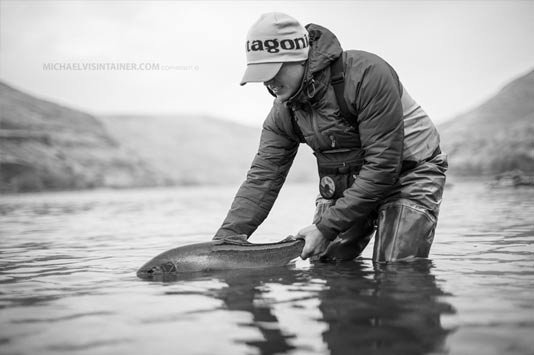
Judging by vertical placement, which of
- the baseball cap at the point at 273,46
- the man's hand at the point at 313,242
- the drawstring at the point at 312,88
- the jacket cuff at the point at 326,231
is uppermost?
the baseball cap at the point at 273,46

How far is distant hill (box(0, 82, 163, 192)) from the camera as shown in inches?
1855

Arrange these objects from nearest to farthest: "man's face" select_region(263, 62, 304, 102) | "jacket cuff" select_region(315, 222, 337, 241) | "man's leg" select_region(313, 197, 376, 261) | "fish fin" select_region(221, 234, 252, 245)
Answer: "man's face" select_region(263, 62, 304, 102), "jacket cuff" select_region(315, 222, 337, 241), "fish fin" select_region(221, 234, 252, 245), "man's leg" select_region(313, 197, 376, 261)

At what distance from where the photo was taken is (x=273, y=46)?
460 cm

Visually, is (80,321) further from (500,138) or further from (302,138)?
(500,138)

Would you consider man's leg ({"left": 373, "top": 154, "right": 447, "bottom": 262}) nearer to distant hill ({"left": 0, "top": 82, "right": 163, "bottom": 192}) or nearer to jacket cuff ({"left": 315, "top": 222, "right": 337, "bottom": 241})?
jacket cuff ({"left": 315, "top": 222, "right": 337, "bottom": 241})

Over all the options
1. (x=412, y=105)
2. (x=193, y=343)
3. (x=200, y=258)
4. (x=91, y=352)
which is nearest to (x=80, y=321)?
(x=91, y=352)

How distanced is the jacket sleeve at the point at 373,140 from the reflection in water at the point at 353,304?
529 millimetres

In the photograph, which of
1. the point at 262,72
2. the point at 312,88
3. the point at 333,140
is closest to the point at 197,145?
the point at 333,140

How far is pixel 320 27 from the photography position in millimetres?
4926

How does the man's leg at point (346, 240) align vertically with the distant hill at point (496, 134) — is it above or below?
below

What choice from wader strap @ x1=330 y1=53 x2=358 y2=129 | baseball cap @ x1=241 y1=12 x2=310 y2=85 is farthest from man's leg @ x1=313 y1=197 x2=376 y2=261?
baseball cap @ x1=241 y1=12 x2=310 y2=85

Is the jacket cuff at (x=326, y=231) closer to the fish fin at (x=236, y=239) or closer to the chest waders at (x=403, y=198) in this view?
the chest waders at (x=403, y=198)

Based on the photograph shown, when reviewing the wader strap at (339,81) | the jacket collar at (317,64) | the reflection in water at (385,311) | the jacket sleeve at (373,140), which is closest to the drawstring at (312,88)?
the jacket collar at (317,64)

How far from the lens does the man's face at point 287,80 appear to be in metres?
4.71
